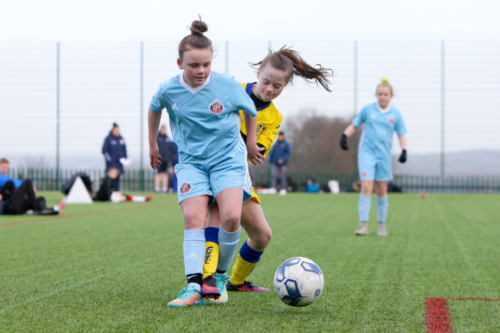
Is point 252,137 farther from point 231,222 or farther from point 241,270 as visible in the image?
point 241,270

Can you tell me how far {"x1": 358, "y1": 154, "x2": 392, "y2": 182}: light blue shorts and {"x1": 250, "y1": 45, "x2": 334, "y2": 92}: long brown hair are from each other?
3.58m

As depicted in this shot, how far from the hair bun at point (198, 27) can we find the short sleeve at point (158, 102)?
40 centimetres

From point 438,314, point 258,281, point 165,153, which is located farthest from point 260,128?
point 165,153

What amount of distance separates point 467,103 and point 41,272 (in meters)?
21.3

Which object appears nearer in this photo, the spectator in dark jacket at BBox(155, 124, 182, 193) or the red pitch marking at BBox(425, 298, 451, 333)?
the red pitch marking at BBox(425, 298, 451, 333)

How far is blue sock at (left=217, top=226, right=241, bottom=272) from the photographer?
3.52 m

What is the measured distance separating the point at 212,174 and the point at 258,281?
109cm

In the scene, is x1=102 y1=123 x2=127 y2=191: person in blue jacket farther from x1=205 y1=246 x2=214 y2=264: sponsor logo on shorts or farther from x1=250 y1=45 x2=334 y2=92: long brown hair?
x1=205 y1=246 x2=214 y2=264: sponsor logo on shorts

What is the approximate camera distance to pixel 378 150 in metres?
7.54

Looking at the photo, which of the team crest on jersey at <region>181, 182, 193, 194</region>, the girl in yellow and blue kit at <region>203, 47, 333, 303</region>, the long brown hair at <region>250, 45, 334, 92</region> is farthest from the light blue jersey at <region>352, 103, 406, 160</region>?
the team crest on jersey at <region>181, 182, 193, 194</region>

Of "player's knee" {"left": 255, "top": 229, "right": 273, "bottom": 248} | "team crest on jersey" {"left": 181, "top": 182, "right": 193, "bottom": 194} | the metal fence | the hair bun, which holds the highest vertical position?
the metal fence

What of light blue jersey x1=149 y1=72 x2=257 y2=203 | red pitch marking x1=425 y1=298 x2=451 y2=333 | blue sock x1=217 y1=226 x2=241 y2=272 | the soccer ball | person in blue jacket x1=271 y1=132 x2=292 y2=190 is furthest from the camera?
person in blue jacket x1=271 y1=132 x2=292 y2=190

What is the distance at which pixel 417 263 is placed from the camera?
503 cm

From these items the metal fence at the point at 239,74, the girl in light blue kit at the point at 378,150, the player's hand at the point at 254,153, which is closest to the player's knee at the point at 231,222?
the player's hand at the point at 254,153
